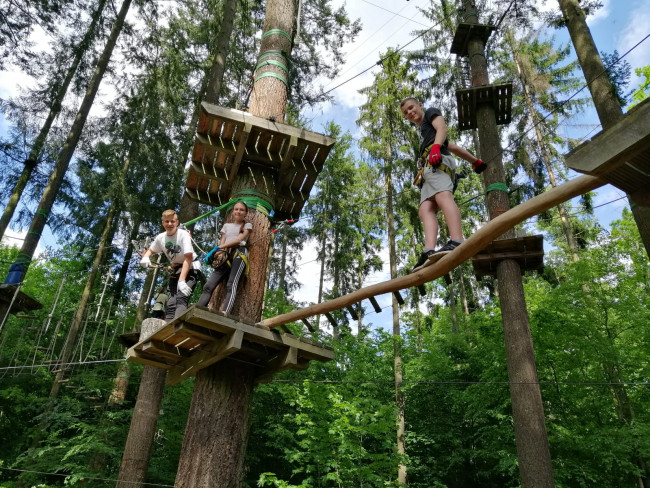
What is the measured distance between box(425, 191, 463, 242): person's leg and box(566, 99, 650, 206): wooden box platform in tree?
1084 mm

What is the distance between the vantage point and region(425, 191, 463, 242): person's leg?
10.5 feet

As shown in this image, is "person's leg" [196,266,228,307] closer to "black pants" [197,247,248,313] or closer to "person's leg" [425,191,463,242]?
"black pants" [197,247,248,313]

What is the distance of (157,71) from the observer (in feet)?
40.0

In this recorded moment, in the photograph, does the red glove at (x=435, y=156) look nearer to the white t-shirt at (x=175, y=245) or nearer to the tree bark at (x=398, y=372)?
the white t-shirt at (x=175, y=245)

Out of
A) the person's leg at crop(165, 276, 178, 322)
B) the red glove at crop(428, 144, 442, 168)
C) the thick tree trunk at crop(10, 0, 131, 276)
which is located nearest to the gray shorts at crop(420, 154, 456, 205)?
the red glove at crop(428, 144, 442, 168)

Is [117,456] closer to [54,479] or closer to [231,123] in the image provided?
[54,479]

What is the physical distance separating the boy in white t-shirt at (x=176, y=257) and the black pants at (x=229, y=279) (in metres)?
0.35

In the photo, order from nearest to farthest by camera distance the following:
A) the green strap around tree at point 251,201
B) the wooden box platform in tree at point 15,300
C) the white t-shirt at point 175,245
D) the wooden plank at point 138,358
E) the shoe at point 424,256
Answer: the shoe at point 424,256 → the wooden plank at point 138,358 → the green strap around tree at point 251,201 → the white t-shirt at point 175,245 → the wooden box platform in tree at point 15,300

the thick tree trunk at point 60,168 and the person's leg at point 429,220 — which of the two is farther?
the thick tree trunk at point 60,168

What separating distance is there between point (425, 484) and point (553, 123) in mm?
12530

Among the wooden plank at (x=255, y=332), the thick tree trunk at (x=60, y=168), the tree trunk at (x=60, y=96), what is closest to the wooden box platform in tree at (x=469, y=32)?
the wooden plank at (x=255, y=332)

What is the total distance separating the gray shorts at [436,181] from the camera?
3.35 meters

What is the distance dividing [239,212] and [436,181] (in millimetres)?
1731

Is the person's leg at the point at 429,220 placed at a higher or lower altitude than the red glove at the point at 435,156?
lower
